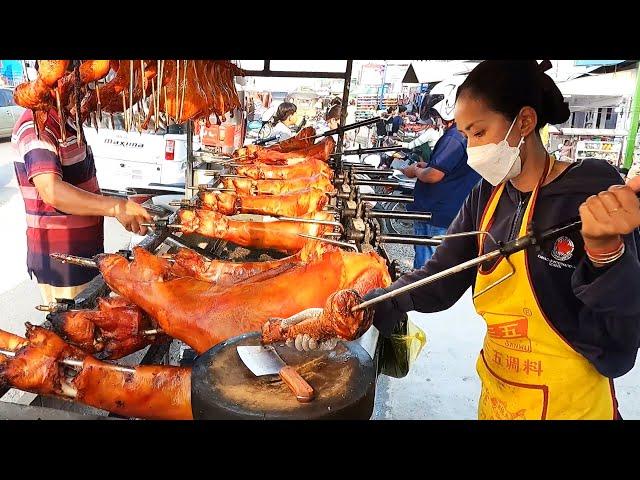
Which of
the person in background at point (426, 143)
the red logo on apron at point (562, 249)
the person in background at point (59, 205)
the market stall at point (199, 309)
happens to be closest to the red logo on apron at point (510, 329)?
the red logo on apron at point (562, 249)

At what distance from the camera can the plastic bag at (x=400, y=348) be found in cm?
291

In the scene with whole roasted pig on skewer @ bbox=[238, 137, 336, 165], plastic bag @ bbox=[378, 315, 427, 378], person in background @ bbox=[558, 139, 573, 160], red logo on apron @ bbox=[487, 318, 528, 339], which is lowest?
plastic bag @ bbox=[378, 315, 427, 378]

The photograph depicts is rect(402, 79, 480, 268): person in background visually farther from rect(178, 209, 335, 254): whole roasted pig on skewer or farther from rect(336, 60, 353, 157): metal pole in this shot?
rect(178, 209, 335, 254): whole roasted pig on skewer

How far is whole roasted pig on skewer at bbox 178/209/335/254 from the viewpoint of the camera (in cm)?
382

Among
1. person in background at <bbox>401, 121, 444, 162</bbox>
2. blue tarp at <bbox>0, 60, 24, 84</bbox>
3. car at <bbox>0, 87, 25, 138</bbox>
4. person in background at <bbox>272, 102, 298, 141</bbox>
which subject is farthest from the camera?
car at <bbox>0, 87, 25, 138</bbox>

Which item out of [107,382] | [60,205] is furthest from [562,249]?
[60,205]

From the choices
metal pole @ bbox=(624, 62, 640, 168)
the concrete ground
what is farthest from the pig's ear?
metal pole @ bbox=(624, 62, 640, 168)

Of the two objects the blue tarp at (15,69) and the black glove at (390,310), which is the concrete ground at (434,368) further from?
the black glove at (390,310)

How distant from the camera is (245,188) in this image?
192 inches

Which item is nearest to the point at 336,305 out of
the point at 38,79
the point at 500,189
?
the point at 500,189

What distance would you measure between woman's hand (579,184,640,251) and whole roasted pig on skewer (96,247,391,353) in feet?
4.06

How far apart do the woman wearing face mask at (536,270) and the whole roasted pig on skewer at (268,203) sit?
240 cm

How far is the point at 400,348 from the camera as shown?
293cm

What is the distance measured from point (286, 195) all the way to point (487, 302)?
2.92m
